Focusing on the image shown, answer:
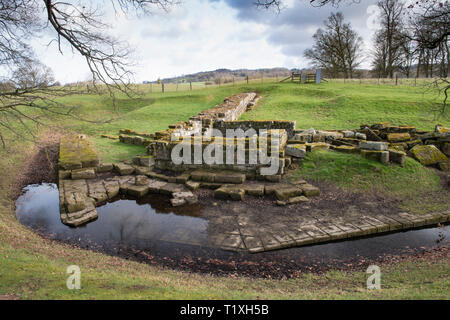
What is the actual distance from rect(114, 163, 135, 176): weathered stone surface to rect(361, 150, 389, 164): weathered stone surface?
7.89m

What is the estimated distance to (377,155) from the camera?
9047mm

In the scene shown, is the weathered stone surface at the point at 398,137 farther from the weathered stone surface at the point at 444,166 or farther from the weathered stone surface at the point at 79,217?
the weathered stone surface at the point at 79,217

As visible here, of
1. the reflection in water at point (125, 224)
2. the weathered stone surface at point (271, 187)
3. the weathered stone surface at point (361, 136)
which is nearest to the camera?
the reflection in water at point (125, 224)

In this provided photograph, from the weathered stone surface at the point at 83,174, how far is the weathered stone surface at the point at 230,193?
14.0 feet

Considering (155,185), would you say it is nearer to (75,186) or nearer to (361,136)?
(75,186)

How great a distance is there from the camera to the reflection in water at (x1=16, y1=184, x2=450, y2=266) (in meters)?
5.32

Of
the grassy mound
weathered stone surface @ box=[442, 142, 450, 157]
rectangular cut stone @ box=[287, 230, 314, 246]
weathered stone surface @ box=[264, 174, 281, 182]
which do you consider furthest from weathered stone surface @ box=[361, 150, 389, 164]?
rectangular cut stone @ box=[287, 230, 314, 246]

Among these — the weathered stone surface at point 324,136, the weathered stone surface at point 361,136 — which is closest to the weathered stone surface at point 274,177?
the weathered stone surface at point 324,136

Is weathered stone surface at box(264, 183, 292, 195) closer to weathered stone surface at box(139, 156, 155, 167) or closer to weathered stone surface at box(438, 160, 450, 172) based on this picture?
weathered stone surface at box(139, 156, 155, 167)

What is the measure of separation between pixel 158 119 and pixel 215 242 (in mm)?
14557

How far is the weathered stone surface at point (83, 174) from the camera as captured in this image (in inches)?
347

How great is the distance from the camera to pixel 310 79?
28172 mm
